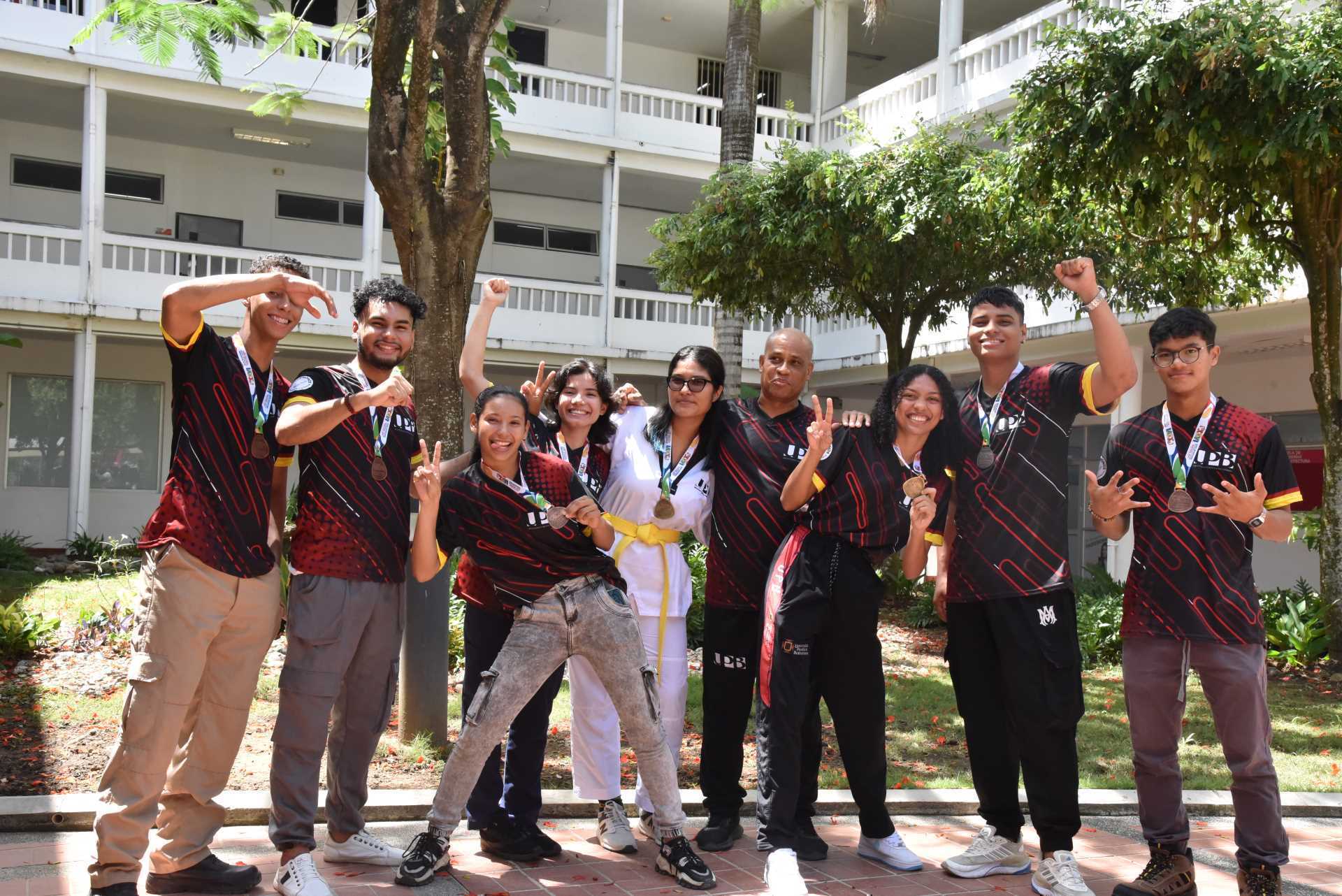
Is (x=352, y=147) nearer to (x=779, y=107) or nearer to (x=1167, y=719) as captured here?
(x=779, y=107)

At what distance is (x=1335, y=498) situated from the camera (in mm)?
9328

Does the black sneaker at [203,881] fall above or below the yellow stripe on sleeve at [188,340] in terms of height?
below

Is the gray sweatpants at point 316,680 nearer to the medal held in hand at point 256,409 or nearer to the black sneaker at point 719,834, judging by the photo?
the medal held in hand at point 256,409

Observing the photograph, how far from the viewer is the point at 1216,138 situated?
25.0 ft

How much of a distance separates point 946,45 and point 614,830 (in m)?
14.5

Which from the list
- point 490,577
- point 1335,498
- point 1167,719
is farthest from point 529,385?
point 1335,498

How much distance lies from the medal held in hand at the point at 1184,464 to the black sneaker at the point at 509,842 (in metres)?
2.77

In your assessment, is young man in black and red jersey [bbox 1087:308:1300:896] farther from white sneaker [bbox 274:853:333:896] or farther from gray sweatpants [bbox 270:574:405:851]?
white sneaker [bbox 274:853:333:896]

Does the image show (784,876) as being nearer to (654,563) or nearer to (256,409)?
(654,563)

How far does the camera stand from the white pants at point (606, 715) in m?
4.76

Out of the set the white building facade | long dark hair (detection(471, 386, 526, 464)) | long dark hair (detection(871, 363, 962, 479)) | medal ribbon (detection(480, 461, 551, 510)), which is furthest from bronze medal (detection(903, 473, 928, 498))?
the white building facade

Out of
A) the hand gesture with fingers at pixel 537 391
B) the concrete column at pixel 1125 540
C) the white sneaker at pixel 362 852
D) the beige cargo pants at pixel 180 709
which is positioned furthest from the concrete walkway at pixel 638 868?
the concrete column at pixel 1125 540

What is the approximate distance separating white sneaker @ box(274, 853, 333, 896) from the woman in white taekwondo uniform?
1.18 m

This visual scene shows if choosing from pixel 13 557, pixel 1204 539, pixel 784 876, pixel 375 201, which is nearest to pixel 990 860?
pixel 784 876
